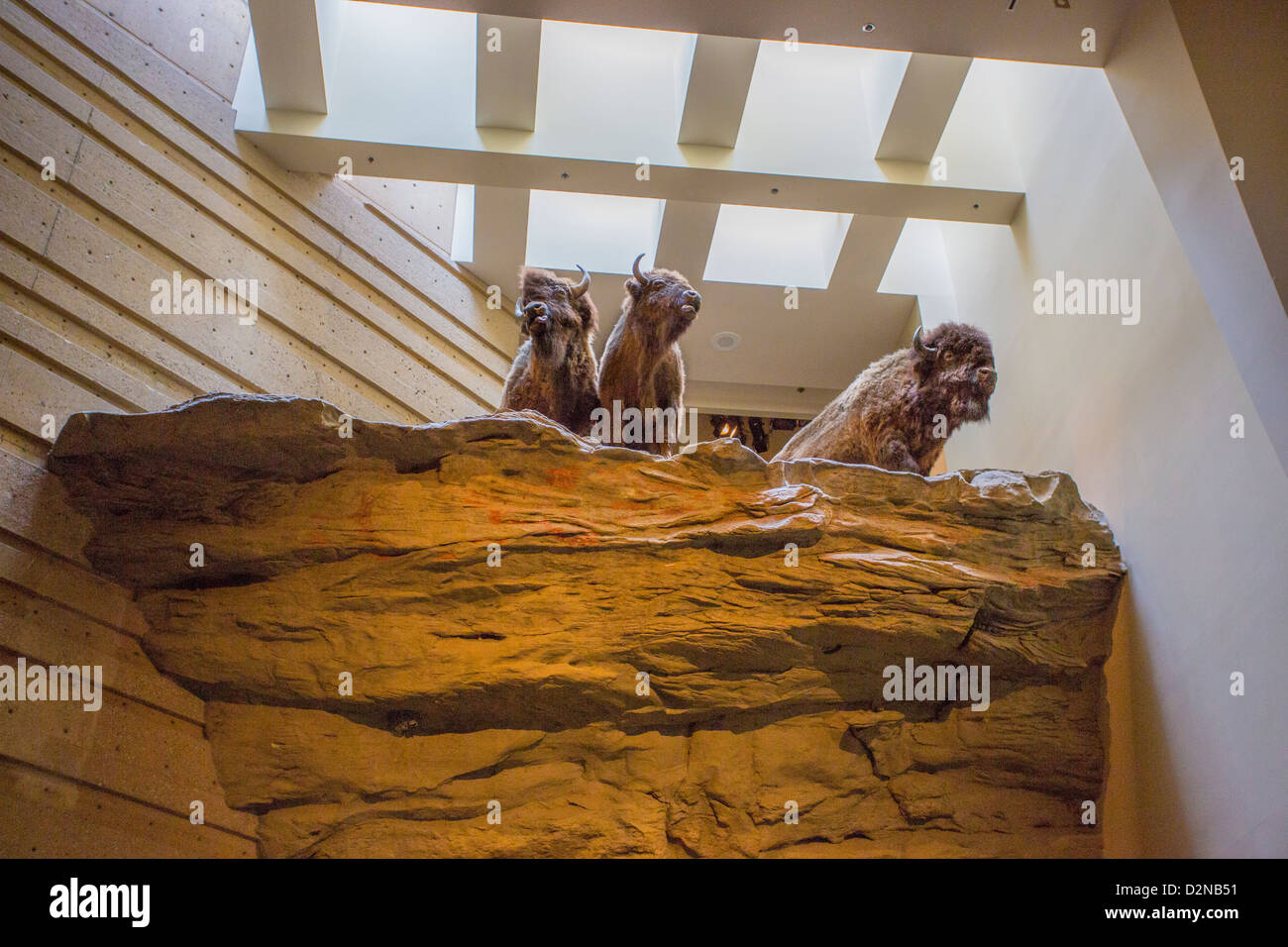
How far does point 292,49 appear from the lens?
7082 mm

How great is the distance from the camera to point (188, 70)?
7.01 metres

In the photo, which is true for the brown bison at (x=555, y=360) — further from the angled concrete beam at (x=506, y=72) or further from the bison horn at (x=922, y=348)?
the bison horn at (x=922, y=348)

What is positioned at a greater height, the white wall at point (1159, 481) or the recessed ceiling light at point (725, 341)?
the recessed ceiling light at point (725, 341)

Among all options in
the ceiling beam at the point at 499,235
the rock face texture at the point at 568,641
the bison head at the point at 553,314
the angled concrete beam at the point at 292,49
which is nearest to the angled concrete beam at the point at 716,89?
the ceiling beam at the point at 499,235

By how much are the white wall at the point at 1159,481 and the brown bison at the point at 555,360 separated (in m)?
3.39

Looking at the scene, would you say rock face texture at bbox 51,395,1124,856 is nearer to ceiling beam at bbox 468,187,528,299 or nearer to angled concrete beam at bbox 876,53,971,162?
angled concrete beam at bbox 876,53,971,162

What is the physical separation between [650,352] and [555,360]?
68 cm

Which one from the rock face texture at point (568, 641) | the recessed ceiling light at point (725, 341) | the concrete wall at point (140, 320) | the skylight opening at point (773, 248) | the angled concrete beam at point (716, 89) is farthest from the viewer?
the recessed ceiling light at point (725, 341)

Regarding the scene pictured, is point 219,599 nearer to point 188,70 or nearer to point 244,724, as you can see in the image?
point 244,724

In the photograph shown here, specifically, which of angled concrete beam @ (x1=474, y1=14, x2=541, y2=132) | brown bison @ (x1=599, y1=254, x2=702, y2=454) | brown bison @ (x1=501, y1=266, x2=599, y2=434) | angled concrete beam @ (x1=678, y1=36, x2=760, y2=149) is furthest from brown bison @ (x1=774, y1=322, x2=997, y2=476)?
angled concrete beam @ (x1=474, y1=14, x2=541, y2=132)

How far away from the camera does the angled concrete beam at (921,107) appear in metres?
7.22

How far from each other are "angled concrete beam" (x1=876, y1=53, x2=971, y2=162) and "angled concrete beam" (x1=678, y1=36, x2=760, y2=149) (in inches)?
47.6

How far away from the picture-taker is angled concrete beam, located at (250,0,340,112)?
688cm

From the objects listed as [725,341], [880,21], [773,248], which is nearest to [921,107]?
[880,21]
